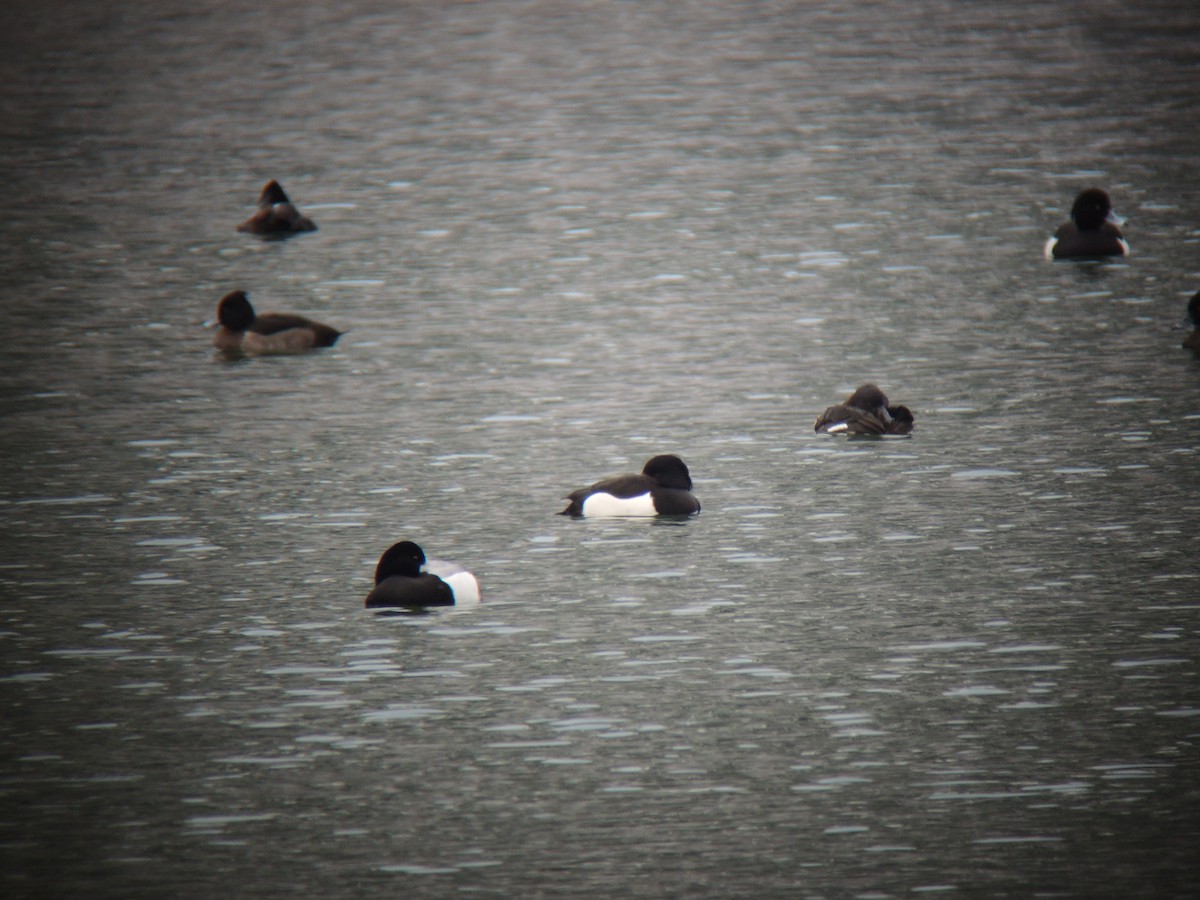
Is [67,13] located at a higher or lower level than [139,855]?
higher

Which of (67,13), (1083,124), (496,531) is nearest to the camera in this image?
(496,531)

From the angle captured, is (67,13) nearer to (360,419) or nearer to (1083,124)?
(1083,124)

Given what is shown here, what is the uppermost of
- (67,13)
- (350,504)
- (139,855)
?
(67,13)

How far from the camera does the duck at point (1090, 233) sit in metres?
31.0

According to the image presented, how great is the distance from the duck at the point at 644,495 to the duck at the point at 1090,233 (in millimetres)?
14139

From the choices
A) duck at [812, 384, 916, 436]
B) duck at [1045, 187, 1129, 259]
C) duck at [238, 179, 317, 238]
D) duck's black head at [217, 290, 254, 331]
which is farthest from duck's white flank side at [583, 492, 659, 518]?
duck at [238, 179, 317, 238]

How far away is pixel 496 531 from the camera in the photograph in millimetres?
18484

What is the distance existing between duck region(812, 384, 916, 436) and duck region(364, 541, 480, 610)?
6643 mm

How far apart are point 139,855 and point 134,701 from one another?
2.77 metres

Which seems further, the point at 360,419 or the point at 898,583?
the point at 360,419

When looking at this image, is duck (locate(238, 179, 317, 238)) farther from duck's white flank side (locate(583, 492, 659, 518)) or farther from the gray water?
duck's white flank side (locate(583, 492, 659, 518))

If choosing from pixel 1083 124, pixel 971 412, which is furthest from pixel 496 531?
pixel 1083 124

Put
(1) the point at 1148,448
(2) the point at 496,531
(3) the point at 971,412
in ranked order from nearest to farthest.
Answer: (2) the point at 496,531 → (1) the point at 1148,448 → (3) the point at 971,412

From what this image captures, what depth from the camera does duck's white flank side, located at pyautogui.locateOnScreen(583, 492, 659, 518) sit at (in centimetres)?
1870
